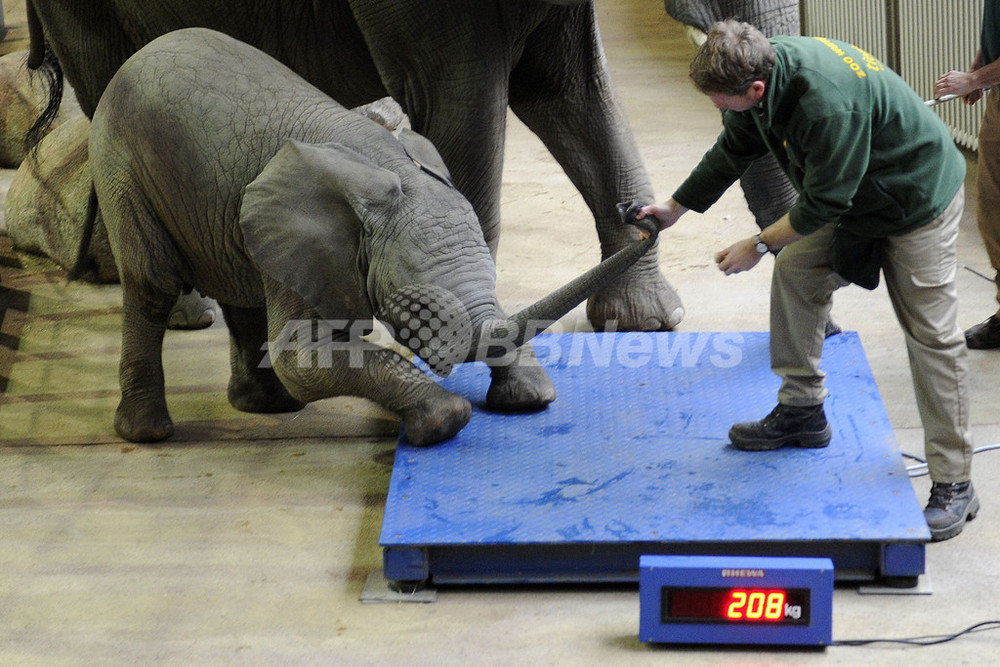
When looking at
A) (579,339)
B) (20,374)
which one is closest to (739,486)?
(579,339)

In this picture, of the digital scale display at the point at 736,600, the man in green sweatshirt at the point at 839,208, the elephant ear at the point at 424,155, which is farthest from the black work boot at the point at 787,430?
the elephant ear at the point at 424,155

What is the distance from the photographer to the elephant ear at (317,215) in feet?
12.8

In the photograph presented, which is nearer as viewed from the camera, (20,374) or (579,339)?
(579,339)

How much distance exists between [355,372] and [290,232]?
0.50m

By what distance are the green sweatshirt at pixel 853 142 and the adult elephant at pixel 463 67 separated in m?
1.05

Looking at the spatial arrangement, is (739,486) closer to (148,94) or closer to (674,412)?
(674,412)

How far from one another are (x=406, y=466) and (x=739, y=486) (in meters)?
0.99

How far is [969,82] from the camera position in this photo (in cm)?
438

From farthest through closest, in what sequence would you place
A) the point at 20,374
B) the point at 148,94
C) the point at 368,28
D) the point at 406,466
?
the point at 20,374
the point at 368,28
the point at 148,94
the point at 406,466

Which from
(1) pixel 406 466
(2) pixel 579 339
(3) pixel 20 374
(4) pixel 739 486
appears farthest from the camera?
(3) pixel 20 374

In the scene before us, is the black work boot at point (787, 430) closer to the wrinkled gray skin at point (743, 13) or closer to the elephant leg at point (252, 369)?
the wrinkled gray skin at point (743, 13)

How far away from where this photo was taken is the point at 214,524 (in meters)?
4.13

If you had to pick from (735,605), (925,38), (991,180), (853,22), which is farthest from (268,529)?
(853,22)

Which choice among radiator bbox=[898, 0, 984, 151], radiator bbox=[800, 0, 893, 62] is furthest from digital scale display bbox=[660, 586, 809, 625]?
radiator bbox=[800, 0, 893, 62]
